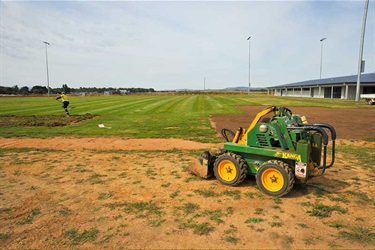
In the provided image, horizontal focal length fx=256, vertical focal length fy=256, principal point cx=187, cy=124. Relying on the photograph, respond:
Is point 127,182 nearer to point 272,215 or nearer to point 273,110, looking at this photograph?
point 272,215

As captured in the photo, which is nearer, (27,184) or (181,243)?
(181,243)

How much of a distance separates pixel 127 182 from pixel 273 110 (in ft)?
13.6

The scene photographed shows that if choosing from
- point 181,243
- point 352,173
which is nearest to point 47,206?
point 181,243

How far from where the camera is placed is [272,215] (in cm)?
494

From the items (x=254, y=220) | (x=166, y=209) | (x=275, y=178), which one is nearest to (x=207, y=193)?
(x=166, y=209)

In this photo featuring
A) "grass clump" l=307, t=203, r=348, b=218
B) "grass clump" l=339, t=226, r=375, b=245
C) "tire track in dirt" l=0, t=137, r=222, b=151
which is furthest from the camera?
Answer: "tire track in dirt" l=0, t=137, r=222, b=151

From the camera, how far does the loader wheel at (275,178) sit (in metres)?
5.58

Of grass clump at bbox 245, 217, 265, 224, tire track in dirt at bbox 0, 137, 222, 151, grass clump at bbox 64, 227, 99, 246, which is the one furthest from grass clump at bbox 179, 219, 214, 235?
tire track in dirt at bbox 0, 137, 222, 151

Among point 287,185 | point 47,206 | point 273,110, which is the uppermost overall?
point 273,110

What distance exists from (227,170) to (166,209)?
2003 mm

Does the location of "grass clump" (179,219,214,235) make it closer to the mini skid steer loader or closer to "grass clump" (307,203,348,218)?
the mini skid steer loader

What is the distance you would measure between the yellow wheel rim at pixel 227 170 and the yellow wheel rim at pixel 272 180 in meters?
0.74

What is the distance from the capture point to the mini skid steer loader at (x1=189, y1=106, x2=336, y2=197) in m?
5.58

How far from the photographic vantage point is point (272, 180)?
585 centimetres
